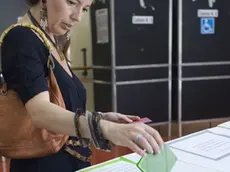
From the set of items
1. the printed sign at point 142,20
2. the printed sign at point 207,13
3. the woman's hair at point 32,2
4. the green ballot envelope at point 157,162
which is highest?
the printed sign at point 207,13

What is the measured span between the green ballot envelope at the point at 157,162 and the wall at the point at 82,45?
3.06 metres

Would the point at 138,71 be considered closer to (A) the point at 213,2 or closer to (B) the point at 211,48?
(B) the point at 211,48

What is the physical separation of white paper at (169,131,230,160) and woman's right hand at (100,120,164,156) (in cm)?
50

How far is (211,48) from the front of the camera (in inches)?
137

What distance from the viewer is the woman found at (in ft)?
2.17

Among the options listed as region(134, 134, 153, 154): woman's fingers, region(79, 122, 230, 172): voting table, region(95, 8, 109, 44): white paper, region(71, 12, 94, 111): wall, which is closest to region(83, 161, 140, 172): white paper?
region(79, 122, 230, 172): voting table

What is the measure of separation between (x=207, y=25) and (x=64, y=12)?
9.29 ft

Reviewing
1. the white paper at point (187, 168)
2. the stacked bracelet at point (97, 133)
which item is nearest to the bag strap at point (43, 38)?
the stacked bracelet at point (97, 133)

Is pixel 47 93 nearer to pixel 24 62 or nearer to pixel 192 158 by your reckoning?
pixel 24 62

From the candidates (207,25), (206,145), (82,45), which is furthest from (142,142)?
(82,45)

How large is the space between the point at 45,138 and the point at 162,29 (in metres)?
2.67

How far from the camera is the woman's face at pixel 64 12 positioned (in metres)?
0.84

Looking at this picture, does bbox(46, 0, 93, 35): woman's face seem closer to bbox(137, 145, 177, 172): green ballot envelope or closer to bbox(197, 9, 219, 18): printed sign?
bbox(137, 145, 177, 172): green ballot envelope

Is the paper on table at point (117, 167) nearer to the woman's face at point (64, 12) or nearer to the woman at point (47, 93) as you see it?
the woman at point (47, 93)
